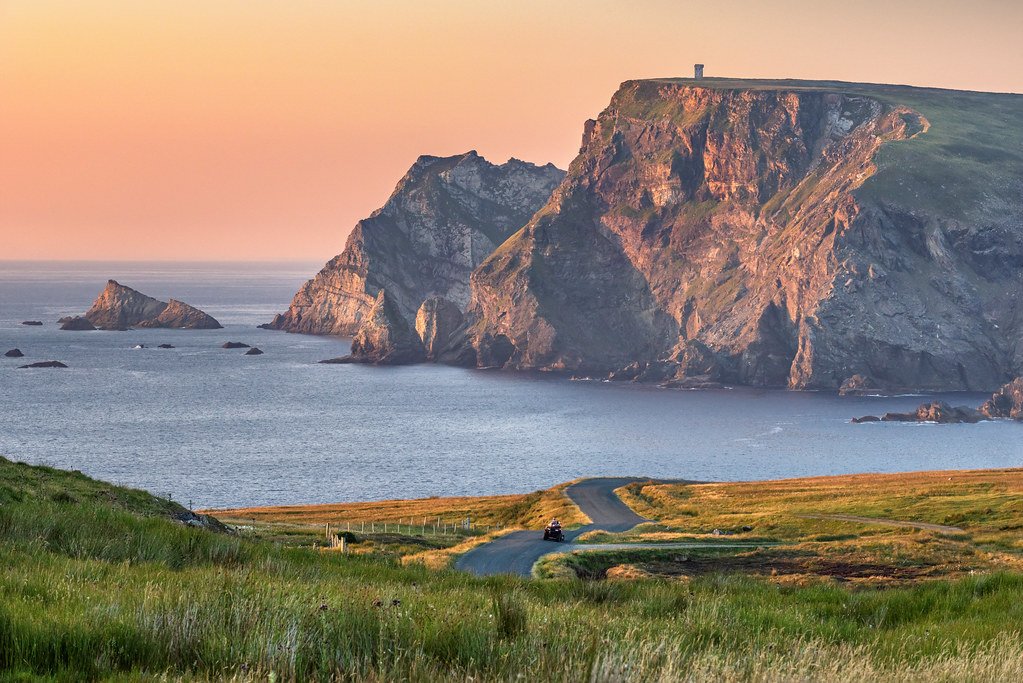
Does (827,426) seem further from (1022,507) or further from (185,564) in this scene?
(185,564)

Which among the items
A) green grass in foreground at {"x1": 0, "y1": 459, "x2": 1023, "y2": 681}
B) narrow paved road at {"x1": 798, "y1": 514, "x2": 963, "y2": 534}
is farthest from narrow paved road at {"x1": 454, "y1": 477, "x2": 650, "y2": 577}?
narrow paved road at {"x1": 798, "y1": 514, "x2": 963, "y2": 534}

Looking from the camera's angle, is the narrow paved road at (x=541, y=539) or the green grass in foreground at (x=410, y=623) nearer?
the green grass in foreground at (x=410, y=623)

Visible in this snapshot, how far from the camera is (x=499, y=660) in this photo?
9.18 meters

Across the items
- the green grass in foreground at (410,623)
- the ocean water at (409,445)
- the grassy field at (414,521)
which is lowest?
the ocean water at (409,445)

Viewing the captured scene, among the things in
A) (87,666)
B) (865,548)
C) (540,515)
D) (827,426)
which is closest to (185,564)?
(87,666)

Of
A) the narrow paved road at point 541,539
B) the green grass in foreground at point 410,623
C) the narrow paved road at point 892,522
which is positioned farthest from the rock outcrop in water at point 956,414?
the green grass in foreground at point 410,623

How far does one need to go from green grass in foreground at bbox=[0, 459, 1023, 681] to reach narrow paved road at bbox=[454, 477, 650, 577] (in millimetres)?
9852

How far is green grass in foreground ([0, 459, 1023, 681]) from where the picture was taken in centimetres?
855

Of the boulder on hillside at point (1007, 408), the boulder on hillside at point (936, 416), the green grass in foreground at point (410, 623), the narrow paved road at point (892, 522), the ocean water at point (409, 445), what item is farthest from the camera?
the boulder on hillside at point (1007, 408)

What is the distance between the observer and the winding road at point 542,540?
1586 inches

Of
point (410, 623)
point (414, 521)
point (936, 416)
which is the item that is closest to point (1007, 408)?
point (936, 416)

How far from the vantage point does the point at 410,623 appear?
9.97 m

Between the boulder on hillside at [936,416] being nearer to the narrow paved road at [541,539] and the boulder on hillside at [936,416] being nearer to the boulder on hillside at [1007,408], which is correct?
the boulder on hillside at [1007,408]

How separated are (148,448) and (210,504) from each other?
125 feet
